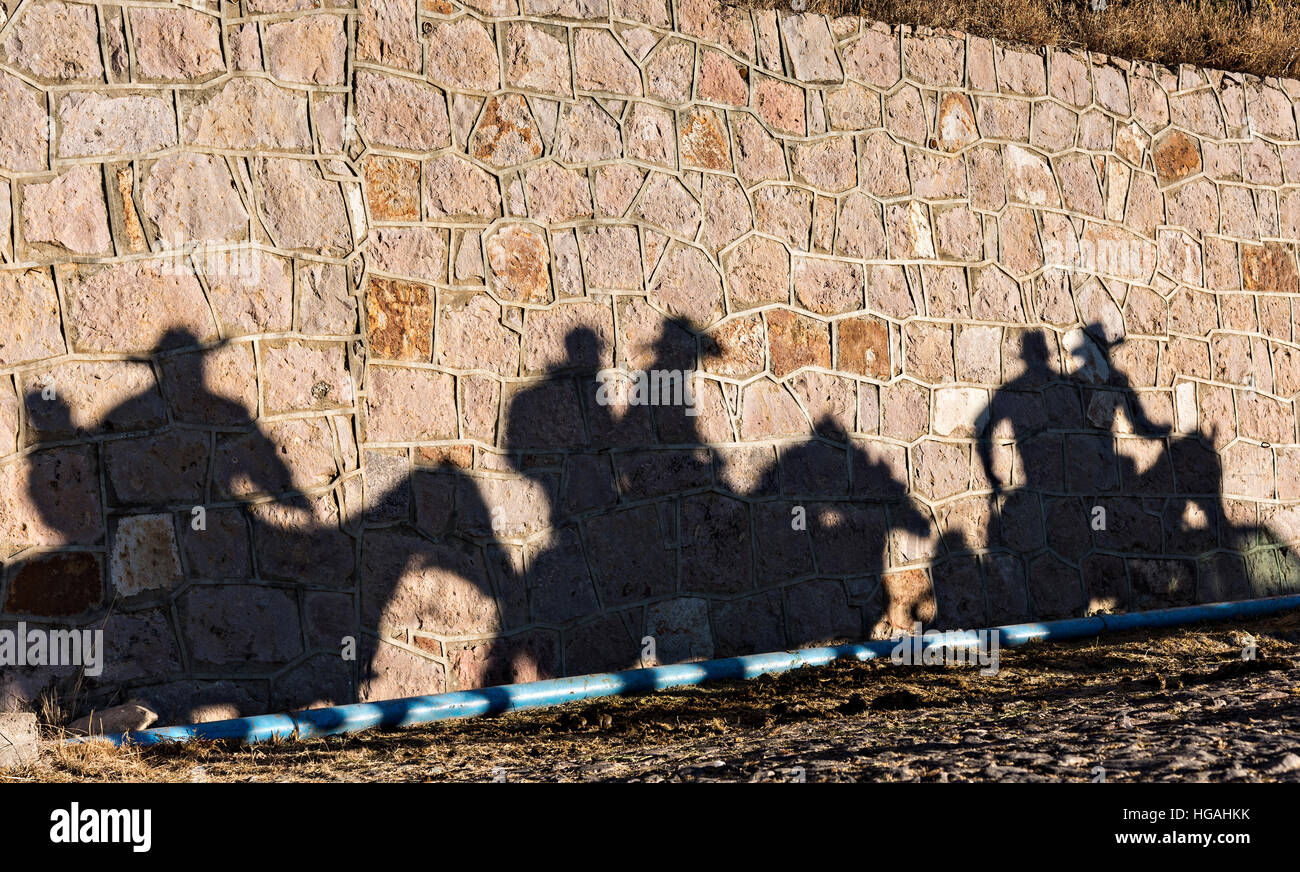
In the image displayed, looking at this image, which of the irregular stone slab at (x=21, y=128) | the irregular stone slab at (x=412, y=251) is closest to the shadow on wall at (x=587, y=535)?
the irregular stone slab at (x=412, y=251)

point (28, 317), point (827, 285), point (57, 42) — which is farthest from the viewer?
point (827, 285)

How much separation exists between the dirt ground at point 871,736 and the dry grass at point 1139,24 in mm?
3740

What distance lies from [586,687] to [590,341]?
165 centimetres

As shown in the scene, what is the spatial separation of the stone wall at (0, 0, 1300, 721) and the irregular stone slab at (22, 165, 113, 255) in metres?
0.02

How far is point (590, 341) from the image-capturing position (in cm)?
529

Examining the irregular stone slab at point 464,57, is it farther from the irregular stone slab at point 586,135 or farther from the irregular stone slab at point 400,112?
the irregular stone slab at point 586,135

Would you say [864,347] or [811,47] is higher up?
[811,47]

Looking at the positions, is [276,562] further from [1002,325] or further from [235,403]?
[1002,325]

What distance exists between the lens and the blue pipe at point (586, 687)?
4.07 m

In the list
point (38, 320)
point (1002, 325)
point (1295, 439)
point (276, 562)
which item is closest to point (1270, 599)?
point (1295, 439)

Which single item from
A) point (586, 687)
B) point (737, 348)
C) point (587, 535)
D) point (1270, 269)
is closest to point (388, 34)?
point (737, 348)

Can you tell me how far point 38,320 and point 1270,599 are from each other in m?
6.80

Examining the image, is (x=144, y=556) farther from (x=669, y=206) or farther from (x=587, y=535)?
(x=669, y=206)

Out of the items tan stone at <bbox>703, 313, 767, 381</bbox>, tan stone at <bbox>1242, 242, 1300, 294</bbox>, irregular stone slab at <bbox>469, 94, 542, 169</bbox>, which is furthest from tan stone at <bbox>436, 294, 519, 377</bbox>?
tan stone at <bbox>1242, 242, 1300, 294</bbox>
